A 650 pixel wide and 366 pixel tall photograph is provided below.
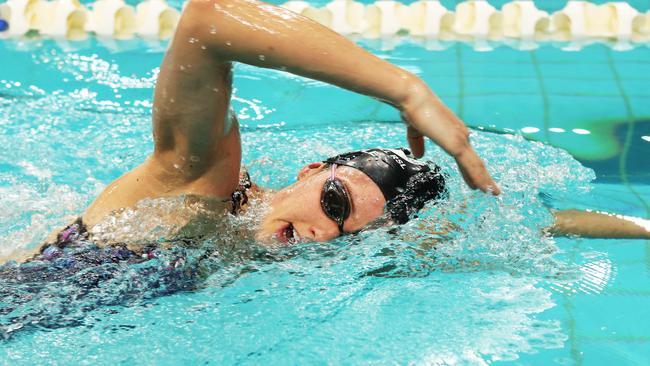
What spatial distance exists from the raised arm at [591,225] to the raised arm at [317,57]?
0.90m

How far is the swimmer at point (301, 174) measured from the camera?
1.68 metres

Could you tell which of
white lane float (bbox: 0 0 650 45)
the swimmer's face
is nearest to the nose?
the swimmer's face

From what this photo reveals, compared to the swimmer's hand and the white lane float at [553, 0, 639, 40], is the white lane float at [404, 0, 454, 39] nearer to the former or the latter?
the white lane float at [553, 0, 639, 40]

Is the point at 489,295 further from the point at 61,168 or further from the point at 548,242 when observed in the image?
the point at 61,168

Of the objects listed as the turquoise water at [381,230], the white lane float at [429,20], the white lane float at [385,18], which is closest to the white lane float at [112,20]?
the turquoise water at [381,230]

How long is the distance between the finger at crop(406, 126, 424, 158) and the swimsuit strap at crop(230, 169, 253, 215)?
591 millimetres

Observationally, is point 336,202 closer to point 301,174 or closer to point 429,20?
point 301,174

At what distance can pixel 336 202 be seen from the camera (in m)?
2.15

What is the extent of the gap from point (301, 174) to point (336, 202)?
9.6 inches

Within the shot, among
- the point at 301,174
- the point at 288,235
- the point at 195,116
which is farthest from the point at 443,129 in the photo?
the point at 301,174

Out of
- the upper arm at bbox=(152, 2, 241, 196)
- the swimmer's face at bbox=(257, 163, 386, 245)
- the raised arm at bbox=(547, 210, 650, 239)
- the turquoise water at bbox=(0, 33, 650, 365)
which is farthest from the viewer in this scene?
the raised arm at bbox=(547, 210, 650, 239)

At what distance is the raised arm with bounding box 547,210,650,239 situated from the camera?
8.32 ft

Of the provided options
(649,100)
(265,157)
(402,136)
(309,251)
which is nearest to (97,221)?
(309,251)

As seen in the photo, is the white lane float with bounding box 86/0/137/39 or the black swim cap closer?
the black swim cap
